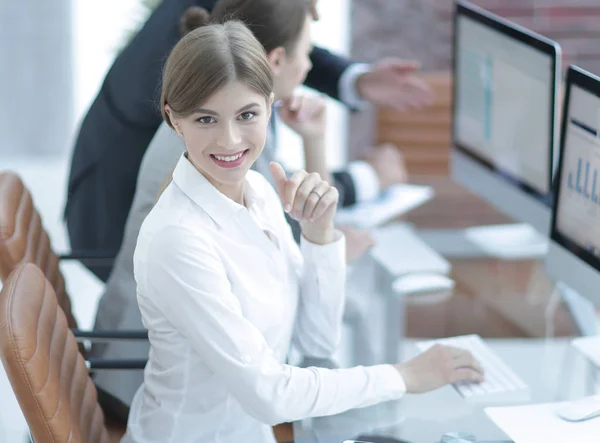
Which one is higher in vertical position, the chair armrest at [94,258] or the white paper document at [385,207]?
the chair armrest at [94,258]

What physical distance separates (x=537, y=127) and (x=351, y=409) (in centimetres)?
91

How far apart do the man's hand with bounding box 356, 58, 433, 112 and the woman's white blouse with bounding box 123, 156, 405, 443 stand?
0.87m

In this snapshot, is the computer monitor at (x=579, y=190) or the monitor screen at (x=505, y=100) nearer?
the computer monitor at (x=579, y=190)

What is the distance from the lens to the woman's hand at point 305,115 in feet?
6.80

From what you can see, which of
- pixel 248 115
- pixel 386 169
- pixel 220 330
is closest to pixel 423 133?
pixel 386 169

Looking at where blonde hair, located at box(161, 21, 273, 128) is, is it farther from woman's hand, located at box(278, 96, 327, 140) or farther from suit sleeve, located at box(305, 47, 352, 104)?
suit sleeve, located at box(305, 47, 352, 104)

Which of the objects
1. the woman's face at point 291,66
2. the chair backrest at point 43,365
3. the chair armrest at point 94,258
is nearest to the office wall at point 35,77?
the chair armrest at point 94,258

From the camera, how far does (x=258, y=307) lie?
1.38 m

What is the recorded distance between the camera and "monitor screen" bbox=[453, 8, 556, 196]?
Result: 198 cm

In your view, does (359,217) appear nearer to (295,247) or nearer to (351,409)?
(295,247)

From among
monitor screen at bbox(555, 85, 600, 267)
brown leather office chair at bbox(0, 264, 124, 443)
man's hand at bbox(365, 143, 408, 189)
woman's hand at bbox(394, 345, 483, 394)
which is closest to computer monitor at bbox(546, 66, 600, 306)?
monitor screen at bbox(555, 85, 600, 267)

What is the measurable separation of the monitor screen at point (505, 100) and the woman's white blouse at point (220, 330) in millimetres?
725

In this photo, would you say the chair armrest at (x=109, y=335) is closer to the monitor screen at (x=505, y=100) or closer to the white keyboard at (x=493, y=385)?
the white keyboard at (x=493, y=385)

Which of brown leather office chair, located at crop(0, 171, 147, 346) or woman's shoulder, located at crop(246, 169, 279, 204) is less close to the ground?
woman's shoulder, located at crop(246, 169, 279, 204)
